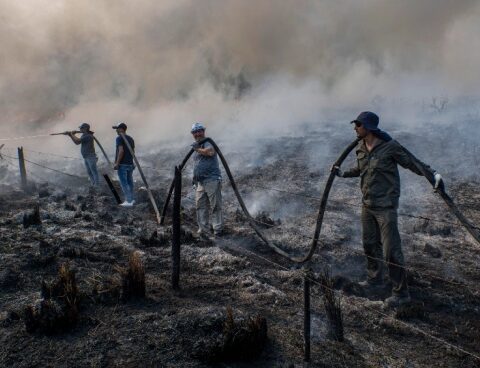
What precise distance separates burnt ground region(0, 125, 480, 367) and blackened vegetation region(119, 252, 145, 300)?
10 centimetres

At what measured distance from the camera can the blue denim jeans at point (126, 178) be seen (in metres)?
8.93

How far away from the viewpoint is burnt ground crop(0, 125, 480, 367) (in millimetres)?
3652

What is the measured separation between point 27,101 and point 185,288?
27175 mm

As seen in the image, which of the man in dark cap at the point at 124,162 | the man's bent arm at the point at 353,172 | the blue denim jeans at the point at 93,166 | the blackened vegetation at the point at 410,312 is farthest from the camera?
the blue denim jeans at the point at 93,166

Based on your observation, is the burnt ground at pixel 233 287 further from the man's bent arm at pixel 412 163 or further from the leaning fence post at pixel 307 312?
the man's bent arm at pixel 412 163

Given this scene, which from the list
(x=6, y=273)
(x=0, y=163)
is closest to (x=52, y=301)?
(x=6, y=273)

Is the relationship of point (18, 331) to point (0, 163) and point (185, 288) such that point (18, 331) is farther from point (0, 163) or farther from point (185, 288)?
point (0, 163)

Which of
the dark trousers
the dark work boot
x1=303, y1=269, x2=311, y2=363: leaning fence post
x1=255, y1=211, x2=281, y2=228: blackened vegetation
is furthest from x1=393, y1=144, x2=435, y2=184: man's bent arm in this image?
x1=255, y1=211, x2=281, y2=228: blackened vegetation

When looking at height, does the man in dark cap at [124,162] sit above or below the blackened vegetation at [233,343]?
above

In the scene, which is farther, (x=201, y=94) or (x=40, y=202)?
(x=201, y=94)

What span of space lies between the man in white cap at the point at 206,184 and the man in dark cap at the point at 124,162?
242cm

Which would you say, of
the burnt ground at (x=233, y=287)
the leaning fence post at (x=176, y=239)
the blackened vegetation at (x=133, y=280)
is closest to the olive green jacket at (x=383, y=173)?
the burnt ground at (x=233, y=287)

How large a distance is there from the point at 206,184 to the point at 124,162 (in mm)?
2731

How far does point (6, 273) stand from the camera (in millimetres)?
5051
